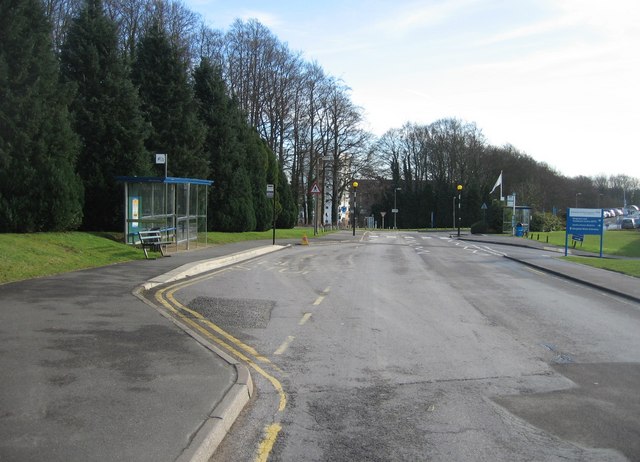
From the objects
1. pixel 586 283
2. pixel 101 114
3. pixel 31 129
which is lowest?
pixel 586 283

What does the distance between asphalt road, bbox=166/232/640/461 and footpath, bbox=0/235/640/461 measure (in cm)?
45

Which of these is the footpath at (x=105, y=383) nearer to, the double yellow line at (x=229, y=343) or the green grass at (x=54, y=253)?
the double yellow line at (x=229, y=343)

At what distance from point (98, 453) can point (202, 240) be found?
24712 mm

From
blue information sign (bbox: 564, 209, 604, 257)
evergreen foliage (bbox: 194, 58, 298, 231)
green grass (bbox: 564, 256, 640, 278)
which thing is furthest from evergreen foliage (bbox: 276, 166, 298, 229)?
green grass (bbox: 564, 256, 640, 278)

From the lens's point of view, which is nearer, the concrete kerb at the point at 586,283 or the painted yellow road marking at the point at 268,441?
the painted yellow road marking at the point at 268,441

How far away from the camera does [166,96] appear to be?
29328mm

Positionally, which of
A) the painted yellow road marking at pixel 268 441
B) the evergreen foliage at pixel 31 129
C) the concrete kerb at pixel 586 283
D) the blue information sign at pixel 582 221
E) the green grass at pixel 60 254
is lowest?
the concrete kerb at pixel 586 283

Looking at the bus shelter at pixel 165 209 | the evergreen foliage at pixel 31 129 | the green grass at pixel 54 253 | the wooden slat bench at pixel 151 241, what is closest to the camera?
the green grass at pixel 54 253

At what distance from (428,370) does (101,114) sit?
20273mm

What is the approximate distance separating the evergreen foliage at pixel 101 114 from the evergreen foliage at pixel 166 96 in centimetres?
464

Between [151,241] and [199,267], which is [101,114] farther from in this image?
[199,267]

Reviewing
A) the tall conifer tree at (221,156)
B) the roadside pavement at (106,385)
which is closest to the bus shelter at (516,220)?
the tall conifer tree at (221,156)

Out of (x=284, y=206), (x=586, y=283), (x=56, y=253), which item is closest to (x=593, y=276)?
(x=586, y=283)

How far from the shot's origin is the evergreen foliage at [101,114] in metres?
23.5
